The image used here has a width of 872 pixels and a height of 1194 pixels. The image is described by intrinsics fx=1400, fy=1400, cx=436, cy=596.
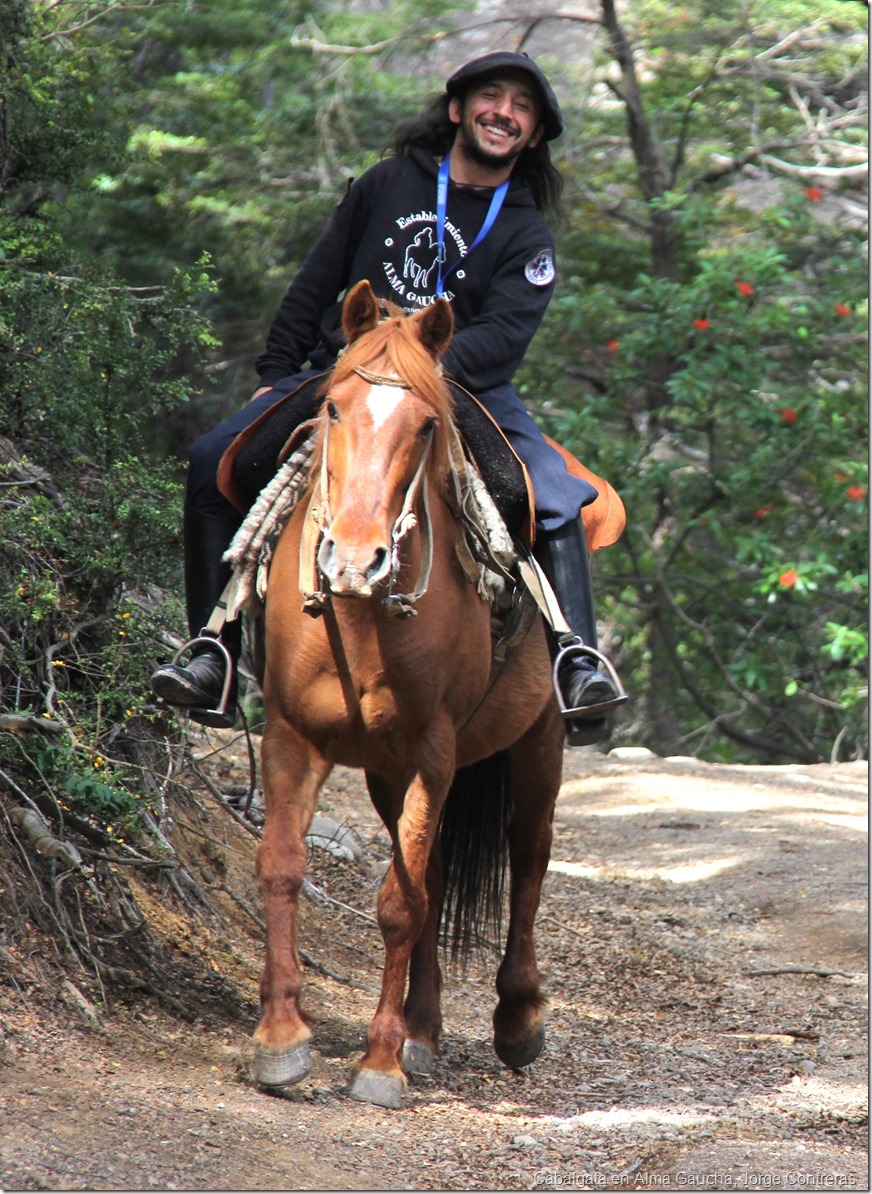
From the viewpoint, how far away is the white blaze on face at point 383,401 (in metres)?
3.73

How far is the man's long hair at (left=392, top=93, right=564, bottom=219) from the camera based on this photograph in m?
5.22

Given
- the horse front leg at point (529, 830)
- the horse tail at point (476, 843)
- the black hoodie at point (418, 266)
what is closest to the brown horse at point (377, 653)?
the horse front leg at point (529, 830)

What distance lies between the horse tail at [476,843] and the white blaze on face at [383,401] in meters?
2.08

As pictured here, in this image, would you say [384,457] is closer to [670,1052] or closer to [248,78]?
[670,1052]

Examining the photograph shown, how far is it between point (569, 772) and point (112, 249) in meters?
6.22

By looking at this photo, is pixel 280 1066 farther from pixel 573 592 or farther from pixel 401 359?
pixel 401 359

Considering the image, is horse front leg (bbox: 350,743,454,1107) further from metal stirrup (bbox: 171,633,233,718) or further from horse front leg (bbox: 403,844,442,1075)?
metal stirrup (bbox: 171,633,233,718)

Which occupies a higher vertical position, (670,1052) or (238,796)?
(238,796)

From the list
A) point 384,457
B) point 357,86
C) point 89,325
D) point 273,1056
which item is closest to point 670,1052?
point 273,1056

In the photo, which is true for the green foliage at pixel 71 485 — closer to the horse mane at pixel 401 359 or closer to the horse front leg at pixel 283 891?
the horse front leg at pixel 283 891

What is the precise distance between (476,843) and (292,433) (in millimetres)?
1956

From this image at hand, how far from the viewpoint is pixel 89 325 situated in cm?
526

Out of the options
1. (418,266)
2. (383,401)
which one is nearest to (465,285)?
(418,266)

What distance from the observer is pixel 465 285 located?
4918mm
